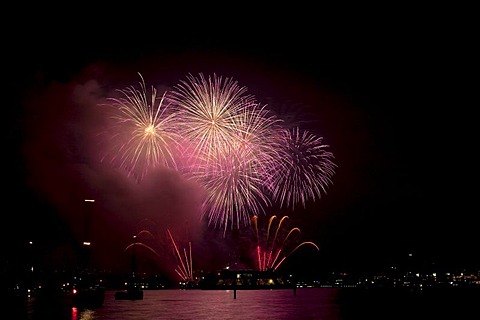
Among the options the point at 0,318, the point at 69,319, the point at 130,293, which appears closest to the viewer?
the point at 0,318

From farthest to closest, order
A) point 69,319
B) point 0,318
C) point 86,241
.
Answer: point 86,241
point 69,319
point 0,318

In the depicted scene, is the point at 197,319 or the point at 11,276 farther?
the point at 11,276

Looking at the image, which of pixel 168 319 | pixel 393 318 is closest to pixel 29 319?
pixel 168 319

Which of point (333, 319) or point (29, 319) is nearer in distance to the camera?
point (29, 319)

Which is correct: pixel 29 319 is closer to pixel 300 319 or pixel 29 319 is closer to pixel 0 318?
pixel 0 318

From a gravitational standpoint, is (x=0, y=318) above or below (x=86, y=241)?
below

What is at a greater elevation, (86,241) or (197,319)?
(86,241)

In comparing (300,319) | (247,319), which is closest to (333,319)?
(300,319)

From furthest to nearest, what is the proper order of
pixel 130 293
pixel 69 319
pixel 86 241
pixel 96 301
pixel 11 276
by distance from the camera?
pixel 11 276 → pixel 130 293 → pixel 96 301 → pixel 86 241 → pixel 69 319

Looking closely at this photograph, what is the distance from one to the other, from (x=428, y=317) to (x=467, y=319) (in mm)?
5288

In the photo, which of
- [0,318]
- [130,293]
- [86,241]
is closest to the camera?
[0,318]

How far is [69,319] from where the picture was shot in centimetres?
5531

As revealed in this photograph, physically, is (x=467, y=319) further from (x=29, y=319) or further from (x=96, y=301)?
(x=96, y=301)

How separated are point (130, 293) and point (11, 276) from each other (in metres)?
44.4
